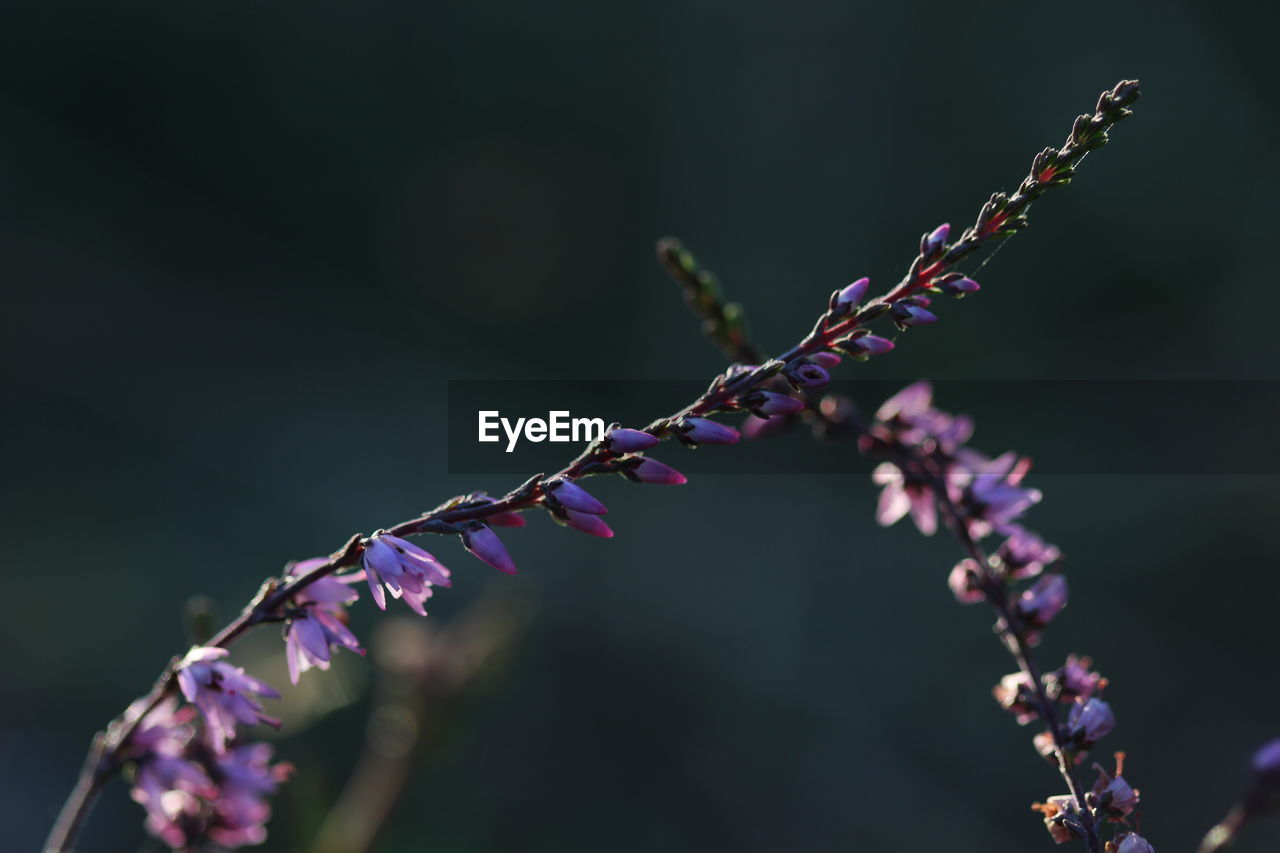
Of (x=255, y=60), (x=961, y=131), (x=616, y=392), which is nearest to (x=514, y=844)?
(x=616, y=392)

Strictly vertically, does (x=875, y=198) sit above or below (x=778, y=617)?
above

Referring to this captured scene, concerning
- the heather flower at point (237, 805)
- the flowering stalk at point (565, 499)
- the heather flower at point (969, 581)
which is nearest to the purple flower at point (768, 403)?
the flowering stalk at point (565, 499)

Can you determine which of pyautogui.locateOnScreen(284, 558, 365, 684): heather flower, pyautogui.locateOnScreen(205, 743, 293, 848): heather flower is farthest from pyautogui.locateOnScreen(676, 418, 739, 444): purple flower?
pyautogui.locateOnScreen(205, 743, 293, 848): heather flower

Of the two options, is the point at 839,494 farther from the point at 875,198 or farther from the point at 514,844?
the point at 514,844

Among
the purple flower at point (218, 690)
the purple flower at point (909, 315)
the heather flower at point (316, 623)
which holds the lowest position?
the purple flower at point (218, 690)

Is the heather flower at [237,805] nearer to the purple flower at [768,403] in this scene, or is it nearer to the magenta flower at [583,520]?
the magenta flower at [583,520]

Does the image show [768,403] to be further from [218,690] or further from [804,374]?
[218,690]
